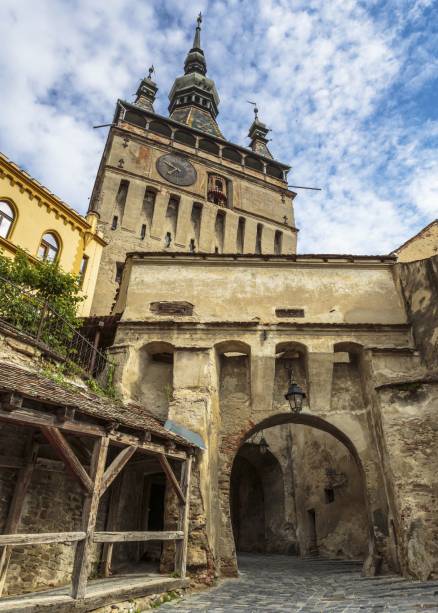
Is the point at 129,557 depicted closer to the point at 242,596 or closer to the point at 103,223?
the point at 242,596

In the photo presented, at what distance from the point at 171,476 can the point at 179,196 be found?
72.9 feet

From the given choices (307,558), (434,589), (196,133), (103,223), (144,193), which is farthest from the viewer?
(196,133)

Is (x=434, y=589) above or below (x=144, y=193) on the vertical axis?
below

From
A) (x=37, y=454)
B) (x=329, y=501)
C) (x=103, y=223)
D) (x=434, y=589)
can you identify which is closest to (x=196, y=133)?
(x=103, y=223)

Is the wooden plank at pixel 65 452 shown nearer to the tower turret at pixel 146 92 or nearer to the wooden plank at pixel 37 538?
the wooden plank at pixel 37 538

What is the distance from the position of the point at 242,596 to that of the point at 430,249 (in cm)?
1714

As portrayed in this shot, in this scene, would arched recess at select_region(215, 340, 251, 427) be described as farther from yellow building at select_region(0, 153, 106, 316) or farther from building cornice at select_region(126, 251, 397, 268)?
yellow building at select_region(0, 153, 106, 316)

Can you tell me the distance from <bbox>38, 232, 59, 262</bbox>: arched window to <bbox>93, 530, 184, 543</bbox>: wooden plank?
1291 cm

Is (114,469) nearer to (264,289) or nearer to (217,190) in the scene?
(264,289)

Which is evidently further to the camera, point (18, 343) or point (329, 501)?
point (329, 501)

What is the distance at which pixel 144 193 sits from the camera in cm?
2627

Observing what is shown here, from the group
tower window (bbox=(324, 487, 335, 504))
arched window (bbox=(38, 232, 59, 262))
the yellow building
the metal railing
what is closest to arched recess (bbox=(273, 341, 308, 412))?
the metal railing

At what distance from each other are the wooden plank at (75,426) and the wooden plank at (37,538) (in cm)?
133

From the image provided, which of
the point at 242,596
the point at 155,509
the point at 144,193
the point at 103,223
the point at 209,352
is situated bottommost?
A: the point at 242,596
